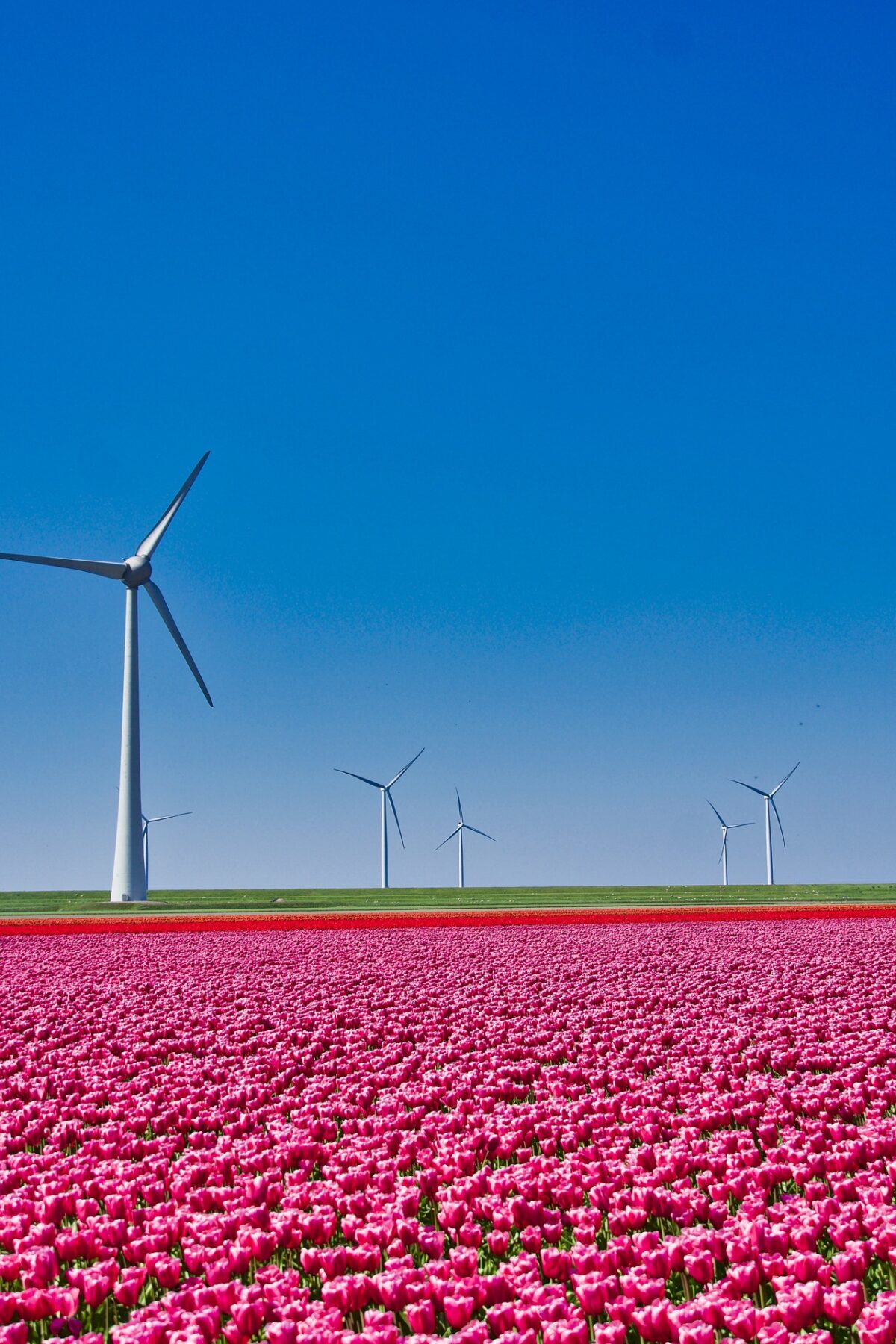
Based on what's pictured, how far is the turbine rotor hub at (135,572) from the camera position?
188 feet

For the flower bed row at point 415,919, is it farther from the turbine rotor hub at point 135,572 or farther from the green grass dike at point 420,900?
the turbine rotor hub at point 135,572

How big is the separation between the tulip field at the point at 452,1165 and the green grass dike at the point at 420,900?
97.9ft

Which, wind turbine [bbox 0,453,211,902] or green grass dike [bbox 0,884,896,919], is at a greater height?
wind turbine [bbox 0,453,211,902]

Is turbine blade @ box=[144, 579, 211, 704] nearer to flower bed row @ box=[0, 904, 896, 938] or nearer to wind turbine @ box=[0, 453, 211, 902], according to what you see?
wind turbine @ box=[0, 453, 211, 902]

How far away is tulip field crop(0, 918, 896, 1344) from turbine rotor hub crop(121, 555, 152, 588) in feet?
137

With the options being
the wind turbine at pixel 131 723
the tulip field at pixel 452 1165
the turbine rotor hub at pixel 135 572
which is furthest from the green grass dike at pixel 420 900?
the tulip field at pixel 452 1165

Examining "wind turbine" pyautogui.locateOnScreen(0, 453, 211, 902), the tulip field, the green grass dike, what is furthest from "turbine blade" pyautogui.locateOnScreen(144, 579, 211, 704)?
the tulip field

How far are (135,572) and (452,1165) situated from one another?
53.0 meters

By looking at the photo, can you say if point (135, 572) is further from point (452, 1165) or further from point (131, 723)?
point (452, 1165)

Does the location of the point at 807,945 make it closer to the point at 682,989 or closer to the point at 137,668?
the point at 682,989

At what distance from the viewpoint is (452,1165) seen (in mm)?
7301

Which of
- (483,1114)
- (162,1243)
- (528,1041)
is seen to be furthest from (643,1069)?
(162,1243)

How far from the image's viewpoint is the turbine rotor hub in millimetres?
57156

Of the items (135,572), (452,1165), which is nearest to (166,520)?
(135,572)
